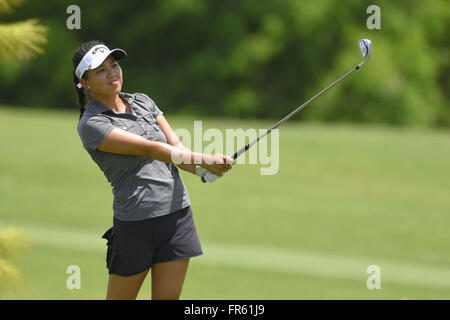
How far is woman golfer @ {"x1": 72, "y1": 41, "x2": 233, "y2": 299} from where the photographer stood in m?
4.03

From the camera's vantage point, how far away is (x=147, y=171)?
13.4 feet

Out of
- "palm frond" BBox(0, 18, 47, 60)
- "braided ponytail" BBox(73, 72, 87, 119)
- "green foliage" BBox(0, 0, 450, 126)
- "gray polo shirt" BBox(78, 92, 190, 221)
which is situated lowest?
"gray polo shirt" BBox(78, 92, 190, 221)

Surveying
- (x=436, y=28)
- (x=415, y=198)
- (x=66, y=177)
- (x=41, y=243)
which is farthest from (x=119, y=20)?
(x=41, y=243)

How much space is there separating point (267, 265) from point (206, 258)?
0.74 m

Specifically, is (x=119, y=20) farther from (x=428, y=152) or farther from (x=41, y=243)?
(x=41, y=243)

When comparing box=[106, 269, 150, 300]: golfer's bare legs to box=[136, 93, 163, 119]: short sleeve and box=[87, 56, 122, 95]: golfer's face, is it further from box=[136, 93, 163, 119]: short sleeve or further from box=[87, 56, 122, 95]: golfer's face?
box=[87, 56, 122, 95]: golfer's face

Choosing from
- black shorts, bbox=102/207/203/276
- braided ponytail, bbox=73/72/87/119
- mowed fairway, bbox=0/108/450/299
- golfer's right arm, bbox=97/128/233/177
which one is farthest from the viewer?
mowed fairway, bbox=0/108/450/299

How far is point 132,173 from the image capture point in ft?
13.4

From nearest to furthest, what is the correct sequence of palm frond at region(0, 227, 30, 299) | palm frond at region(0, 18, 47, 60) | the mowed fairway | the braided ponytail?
the braided ponytail → palm frond at region(0, 227, 30, 299) → palm frond at region(0, 18, 47, 60) → the mowed fairway

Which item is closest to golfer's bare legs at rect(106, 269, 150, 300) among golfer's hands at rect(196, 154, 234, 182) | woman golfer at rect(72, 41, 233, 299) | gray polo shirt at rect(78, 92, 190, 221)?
woman golfer at rect(72, 41, 233, 299)

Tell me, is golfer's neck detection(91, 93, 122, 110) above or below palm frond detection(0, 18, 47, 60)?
below

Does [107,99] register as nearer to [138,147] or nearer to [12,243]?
[138,147]

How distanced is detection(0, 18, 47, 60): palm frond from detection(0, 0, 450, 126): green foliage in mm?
26153

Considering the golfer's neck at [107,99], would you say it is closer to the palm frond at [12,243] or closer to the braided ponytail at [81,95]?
the braided ponytail at [81,95]
